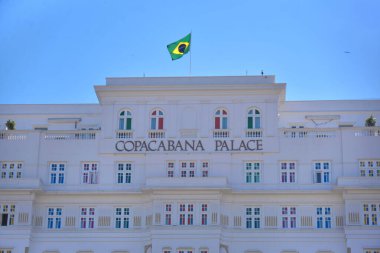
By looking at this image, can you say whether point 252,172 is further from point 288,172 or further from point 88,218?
point 88,218

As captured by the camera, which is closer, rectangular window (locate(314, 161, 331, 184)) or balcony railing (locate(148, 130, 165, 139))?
rectangular window (locate(314, 161, 331, 184))

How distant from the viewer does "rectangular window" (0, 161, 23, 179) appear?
5747 cm

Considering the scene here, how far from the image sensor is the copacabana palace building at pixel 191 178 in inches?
2165

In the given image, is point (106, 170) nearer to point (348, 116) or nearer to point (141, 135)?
point (141, 135)

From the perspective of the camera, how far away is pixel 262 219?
55812 millimetres

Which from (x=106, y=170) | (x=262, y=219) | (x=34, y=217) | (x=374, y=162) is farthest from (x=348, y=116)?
(x=34, y=217)

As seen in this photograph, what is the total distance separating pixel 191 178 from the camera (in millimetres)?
55406

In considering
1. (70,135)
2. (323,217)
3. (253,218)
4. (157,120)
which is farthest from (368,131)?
(70,135)

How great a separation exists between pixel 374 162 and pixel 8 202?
74.5 feet

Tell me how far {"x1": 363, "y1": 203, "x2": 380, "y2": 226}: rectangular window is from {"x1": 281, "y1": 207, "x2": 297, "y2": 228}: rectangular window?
4.20m

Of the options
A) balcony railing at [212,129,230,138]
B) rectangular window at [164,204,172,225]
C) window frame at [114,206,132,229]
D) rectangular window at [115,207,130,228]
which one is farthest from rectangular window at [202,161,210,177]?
rectangular window at [115,207,130,228]

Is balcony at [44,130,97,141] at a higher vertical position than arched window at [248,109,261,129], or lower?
lower

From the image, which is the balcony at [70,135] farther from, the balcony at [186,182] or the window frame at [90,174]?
the balcony at [186,182]

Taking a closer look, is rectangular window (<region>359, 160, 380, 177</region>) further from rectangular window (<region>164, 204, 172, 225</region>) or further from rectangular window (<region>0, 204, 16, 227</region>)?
rectangular window (<region>0, 204, 16, 227</region>)
